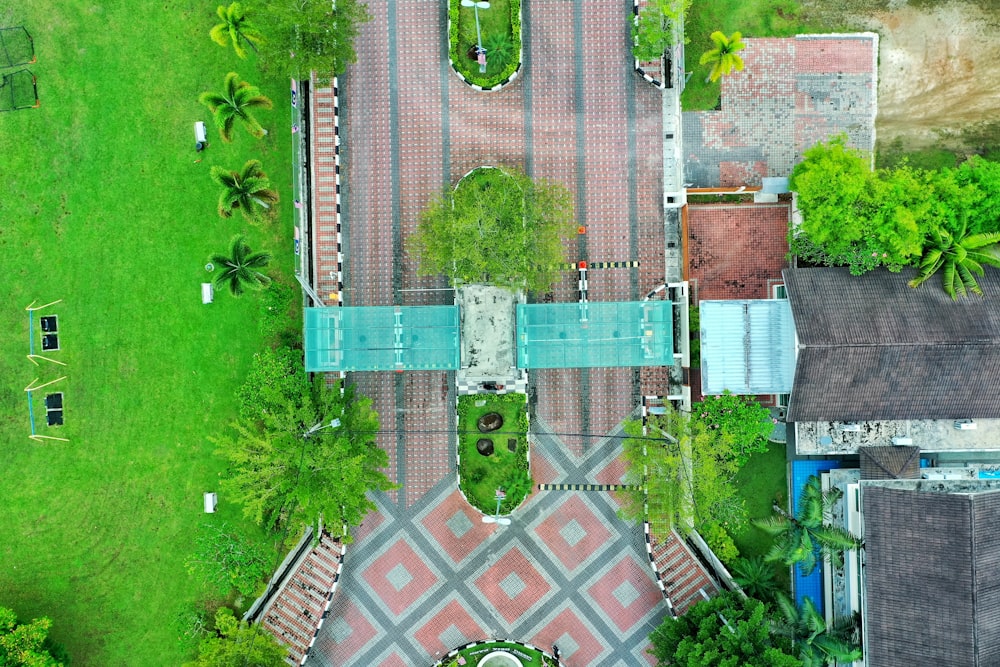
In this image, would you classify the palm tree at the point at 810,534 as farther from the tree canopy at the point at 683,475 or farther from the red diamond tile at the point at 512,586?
the red diamond tile at the point at 512,586

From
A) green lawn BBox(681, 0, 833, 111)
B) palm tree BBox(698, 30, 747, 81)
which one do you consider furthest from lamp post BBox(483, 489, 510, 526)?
palm tree BBox(698, 30, 747, 81)

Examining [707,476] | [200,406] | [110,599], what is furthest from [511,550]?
[110,599]

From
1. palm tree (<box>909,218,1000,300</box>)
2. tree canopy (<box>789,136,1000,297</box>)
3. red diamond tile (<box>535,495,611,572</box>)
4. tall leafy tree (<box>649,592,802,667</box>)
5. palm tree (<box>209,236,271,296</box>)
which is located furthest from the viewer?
red diamond tile (<box>535,495,611,572</box>)

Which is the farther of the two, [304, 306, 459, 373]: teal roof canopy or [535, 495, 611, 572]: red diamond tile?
[535, 495, 611, 572]: red diamond tile

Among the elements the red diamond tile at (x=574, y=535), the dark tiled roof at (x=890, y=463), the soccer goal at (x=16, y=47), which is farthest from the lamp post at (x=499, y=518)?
the soccer goal at (x=16, y=47)

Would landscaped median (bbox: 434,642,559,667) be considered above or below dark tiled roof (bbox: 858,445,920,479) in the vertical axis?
below

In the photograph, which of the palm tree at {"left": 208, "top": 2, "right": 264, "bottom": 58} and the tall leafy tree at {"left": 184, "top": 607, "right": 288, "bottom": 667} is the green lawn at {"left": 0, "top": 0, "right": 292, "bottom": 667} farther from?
the tall leafy tree at {"left": 184, "top": 607, "right": 288, "bottom": 667}

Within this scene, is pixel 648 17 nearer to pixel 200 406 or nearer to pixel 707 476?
pixel 707 476
